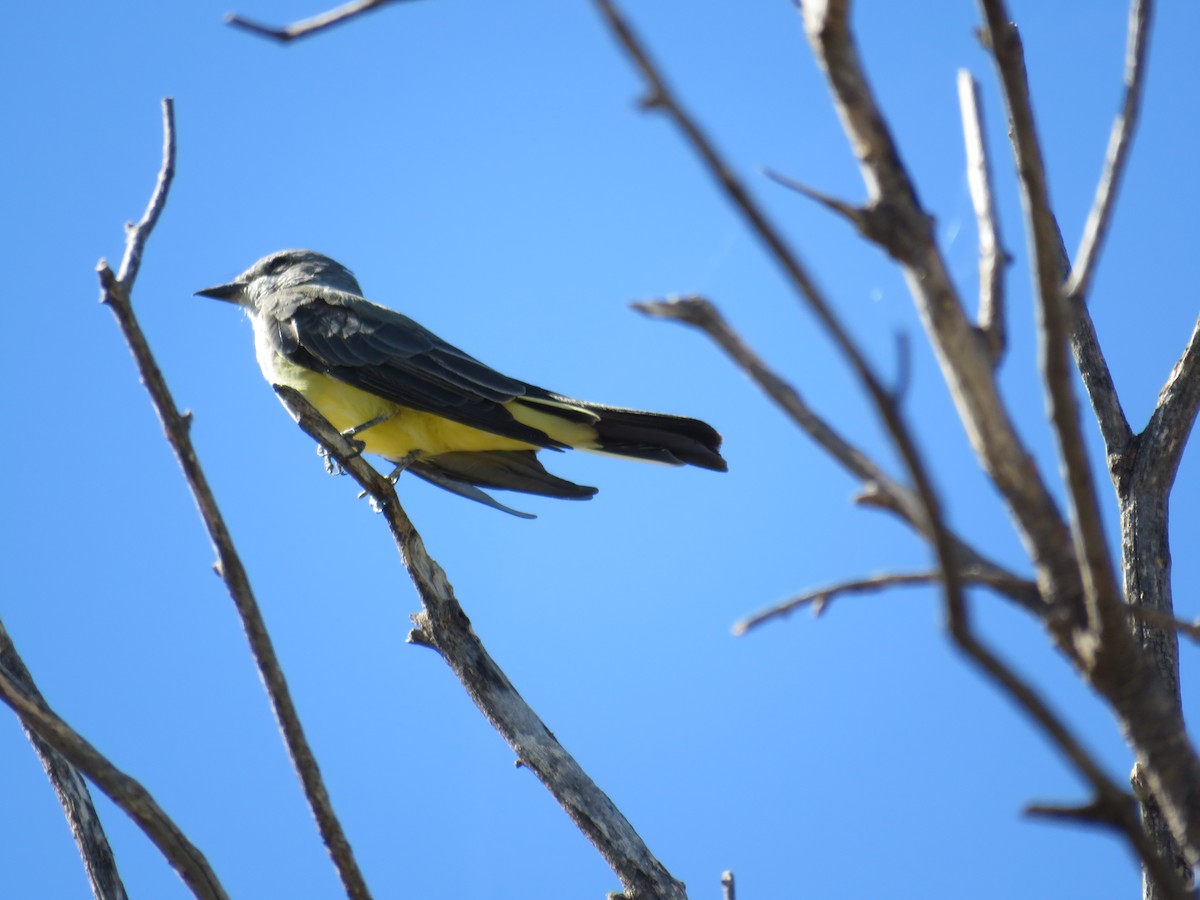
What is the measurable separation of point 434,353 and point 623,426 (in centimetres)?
133

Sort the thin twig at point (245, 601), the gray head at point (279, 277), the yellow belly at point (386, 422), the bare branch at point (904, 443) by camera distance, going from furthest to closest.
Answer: the gray head at point (279, 277) < the yellow belly at point (386, 422) < the thin twig at point (245, 601) < the bare branch at point (904, 443)

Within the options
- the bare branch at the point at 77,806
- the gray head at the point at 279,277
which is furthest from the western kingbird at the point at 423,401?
the bare branch at the point at 77,806

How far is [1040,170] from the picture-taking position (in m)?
1.38

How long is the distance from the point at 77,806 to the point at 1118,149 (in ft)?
9.14

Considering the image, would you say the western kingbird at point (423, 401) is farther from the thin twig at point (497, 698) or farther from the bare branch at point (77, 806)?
the bare branch at point (77, 806)

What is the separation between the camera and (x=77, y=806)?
313 centimetres

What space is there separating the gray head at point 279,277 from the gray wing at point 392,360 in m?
0.82

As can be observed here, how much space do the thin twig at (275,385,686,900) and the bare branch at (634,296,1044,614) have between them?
2279 millimetres

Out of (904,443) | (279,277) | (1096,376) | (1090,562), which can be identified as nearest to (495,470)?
(279,277)

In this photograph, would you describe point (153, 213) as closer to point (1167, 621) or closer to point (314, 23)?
point (314, 23)

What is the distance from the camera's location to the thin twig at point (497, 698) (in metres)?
3.58

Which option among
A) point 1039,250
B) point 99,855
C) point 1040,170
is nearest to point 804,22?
point 1040,170

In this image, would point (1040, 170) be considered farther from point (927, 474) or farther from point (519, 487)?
point (519, 487)

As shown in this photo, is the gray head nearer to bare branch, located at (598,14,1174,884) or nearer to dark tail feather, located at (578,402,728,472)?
dark tail feather, located at (578,402,728,472)
